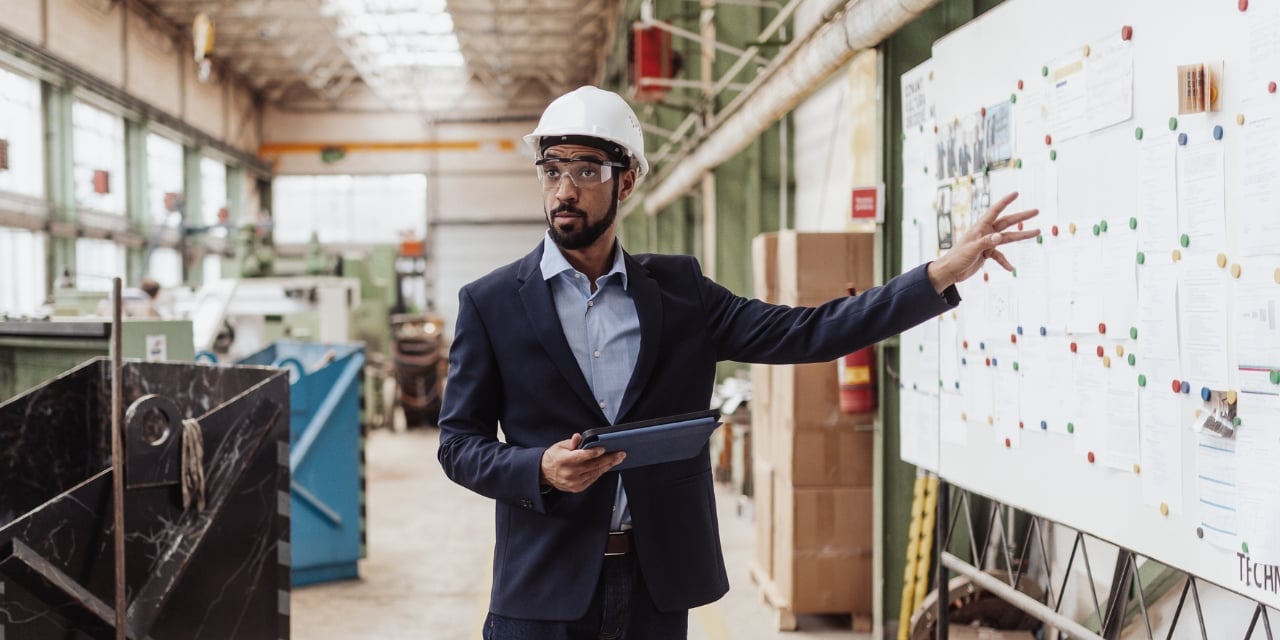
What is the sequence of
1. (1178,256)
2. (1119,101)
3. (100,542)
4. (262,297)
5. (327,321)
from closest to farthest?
1. (1178,256)
2. (1119,101)
3. (100,542)
4. (262,297)
5. (327,321)

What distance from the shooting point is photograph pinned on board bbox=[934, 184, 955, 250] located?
3383mm

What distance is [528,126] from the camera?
21.3m

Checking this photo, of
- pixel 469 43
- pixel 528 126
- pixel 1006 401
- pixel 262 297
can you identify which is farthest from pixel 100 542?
pixel 528 126

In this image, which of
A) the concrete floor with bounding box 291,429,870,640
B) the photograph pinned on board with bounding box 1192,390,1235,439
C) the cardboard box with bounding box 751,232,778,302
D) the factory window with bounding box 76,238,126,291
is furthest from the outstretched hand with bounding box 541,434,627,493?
the factory window with bounding box 76,238,126,291

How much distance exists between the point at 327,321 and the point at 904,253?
29.5ft

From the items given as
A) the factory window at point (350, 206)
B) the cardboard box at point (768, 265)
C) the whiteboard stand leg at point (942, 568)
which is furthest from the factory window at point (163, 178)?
the whiteboard stand leg at point (942, 568)

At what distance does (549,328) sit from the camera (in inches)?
74.1

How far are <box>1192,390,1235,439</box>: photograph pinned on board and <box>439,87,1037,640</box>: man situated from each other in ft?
1.99

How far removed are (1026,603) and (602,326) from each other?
5.65 feet

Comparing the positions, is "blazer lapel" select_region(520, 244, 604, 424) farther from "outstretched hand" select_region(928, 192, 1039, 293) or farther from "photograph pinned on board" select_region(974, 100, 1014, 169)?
"photograph pinned on board" select_region(974, 100, 1014, 169)

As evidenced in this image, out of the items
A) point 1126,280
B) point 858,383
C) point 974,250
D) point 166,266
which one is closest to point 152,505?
point 974,250

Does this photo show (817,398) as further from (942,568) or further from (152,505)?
(152,505)

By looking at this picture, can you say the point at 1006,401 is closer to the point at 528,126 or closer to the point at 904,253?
the point at 904,253

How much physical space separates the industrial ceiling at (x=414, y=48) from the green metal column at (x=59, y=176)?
3.62m
